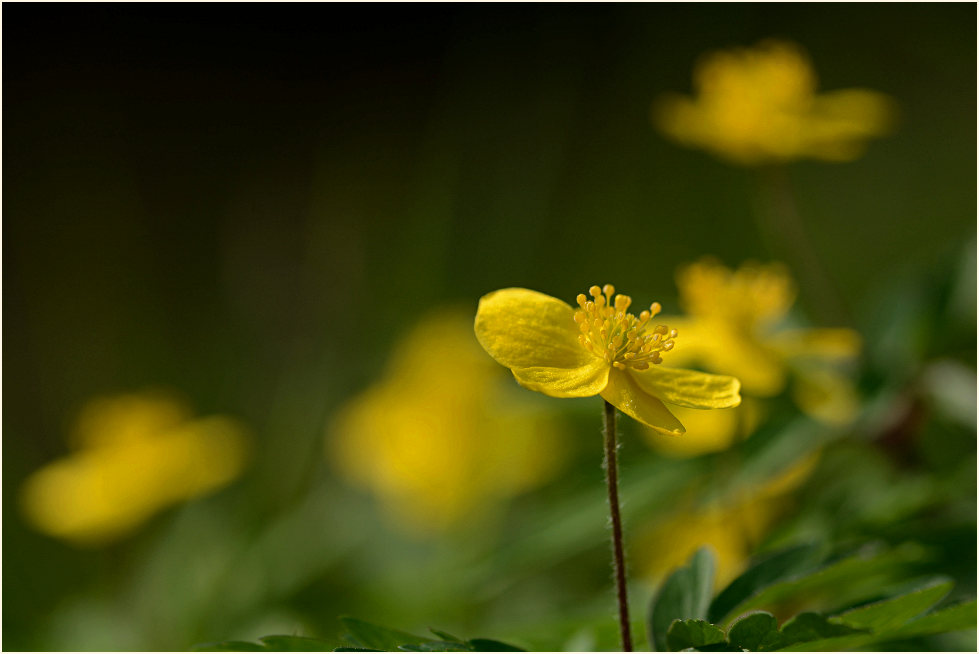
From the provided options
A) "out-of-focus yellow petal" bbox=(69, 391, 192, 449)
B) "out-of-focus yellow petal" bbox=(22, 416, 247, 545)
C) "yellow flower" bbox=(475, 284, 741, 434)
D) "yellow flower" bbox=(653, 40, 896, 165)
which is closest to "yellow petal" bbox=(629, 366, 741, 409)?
"yellow flower" bbox=(475, 284, 741, 434)

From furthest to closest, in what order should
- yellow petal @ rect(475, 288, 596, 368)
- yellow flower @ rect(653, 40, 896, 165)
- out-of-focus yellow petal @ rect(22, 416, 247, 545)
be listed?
1. out-of-focus yellow petal @ rect(22, 416, 247, 545)
2. yellow flower @ rect(653, 40, 896, 165)
3. yellow petal @ rect(475, 288, 596, 368)

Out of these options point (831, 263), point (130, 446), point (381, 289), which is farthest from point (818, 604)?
point (831, 263)

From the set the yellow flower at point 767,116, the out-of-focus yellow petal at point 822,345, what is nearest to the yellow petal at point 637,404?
the out-of-focus yellow petal at point 822,345

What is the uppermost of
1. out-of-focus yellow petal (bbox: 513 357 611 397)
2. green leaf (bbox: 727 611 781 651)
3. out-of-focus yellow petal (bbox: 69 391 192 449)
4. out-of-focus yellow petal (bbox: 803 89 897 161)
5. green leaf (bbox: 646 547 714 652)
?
out-of-focus yellow petal (bbox: 803 89 897 161)

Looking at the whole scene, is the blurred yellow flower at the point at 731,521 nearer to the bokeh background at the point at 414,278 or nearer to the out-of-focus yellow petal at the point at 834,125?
the bokeh background at the point at 414,278

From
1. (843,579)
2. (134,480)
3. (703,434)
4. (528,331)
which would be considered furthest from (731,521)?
(134,480)

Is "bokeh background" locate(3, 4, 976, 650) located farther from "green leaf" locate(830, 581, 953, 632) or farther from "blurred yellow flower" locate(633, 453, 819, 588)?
"green leaf" locate(830, 581, 953, 632)
